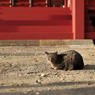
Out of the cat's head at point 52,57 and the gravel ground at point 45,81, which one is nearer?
the gravel ground at point 45,81

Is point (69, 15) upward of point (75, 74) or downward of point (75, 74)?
upward

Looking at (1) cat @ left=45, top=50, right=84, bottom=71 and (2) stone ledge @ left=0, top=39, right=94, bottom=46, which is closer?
(1) cat @ left=45, top=50, right=84, bottom=71

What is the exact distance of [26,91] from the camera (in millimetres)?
3701

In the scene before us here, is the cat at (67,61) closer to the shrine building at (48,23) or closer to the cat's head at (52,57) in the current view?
the cat's head at (52,57)

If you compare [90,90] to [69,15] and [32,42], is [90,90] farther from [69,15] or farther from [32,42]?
[69,15]

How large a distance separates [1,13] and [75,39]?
338cm

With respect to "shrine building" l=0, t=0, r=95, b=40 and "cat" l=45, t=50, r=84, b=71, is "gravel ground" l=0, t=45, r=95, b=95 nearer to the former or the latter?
"cat" l=45, t=50, r=84, b=71

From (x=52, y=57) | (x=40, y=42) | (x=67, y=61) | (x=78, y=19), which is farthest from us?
(x=78, y=19)

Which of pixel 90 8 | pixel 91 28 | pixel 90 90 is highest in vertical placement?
pixel 90 8

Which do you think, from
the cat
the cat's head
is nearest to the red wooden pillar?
the cat

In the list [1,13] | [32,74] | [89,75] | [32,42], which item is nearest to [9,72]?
[32,74]

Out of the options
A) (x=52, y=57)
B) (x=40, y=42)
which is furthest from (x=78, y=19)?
(x=52, y=57)

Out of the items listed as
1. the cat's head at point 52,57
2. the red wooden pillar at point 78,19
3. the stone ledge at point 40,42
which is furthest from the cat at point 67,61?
the red wooden pillar at point 78,19

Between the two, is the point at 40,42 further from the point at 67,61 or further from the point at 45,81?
the point at 45,81
